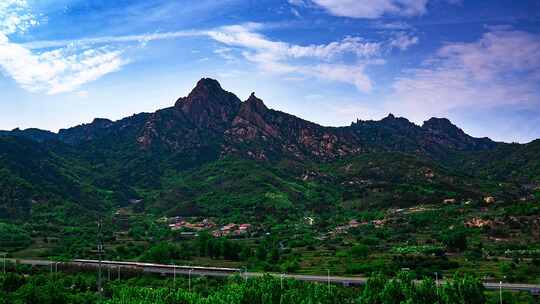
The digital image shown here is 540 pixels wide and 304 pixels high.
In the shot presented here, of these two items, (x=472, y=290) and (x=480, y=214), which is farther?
(x=480, y=214)

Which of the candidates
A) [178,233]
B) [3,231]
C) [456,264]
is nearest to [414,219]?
[456,264]

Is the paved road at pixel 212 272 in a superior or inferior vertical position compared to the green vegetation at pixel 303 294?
inferior

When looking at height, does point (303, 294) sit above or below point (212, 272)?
above

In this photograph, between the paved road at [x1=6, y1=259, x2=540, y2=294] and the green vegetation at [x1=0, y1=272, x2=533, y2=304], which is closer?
the green vegetation at [x1=0, y1=272, x2=533, y2=304]

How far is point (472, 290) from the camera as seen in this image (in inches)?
2682

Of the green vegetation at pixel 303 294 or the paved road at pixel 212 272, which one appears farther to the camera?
the paved road at pixel 212 272

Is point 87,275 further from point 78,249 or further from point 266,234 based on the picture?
point 266,234

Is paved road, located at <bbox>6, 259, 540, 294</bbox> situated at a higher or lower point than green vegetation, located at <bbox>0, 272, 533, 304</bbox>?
lower

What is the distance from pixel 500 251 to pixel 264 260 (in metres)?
61.5

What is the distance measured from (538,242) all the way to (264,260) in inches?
2962

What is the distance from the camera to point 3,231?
171 m

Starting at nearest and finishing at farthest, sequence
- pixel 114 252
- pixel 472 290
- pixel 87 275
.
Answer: pixel 472 290
pixel 87 275
pixel 114 252

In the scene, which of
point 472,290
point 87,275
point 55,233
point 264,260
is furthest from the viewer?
point 55,233

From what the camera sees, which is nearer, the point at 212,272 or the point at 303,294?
the point at 303,294
